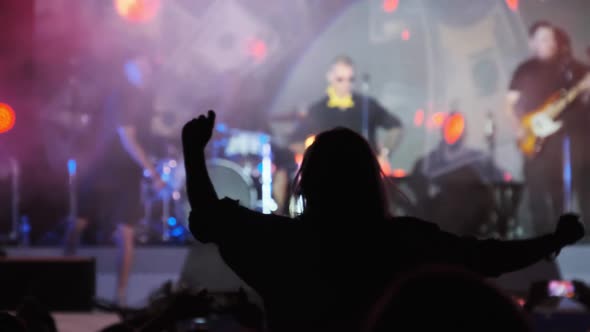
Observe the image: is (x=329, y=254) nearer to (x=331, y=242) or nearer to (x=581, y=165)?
(x=331, y=242)

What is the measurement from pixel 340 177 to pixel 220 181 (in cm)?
698

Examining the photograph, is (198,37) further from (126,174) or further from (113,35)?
(126,174)

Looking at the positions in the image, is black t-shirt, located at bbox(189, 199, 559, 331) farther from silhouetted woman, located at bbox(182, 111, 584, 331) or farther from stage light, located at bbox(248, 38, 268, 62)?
stage light, located at bbox(248, 38, 268, 62)

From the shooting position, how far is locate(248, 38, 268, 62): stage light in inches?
364

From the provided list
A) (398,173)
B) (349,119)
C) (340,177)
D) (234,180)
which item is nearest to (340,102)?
(349,119)

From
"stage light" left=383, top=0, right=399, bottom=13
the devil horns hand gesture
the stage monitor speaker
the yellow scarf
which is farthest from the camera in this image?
"stage light" left=383, top=0, right=399, bottom=13

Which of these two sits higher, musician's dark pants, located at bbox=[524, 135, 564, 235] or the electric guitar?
the electric guitar

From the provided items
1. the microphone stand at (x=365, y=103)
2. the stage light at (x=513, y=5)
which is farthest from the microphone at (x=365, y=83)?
the stage light at (x=513, y=5)

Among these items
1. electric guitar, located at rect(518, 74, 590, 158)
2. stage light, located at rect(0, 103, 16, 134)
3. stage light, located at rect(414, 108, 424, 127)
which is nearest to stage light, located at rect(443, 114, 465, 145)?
stage light, located at rect(414, 108, 424, 127)

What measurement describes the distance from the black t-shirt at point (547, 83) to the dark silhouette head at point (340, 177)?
7.66 metres

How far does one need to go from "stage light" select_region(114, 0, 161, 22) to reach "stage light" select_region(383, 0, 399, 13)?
2644 mm

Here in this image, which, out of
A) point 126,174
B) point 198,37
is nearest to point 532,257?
point 126,174

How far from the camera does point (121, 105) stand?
7.90m

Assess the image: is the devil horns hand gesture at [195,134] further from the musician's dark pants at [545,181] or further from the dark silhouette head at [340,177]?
the musician's dark pants at [545,181]
